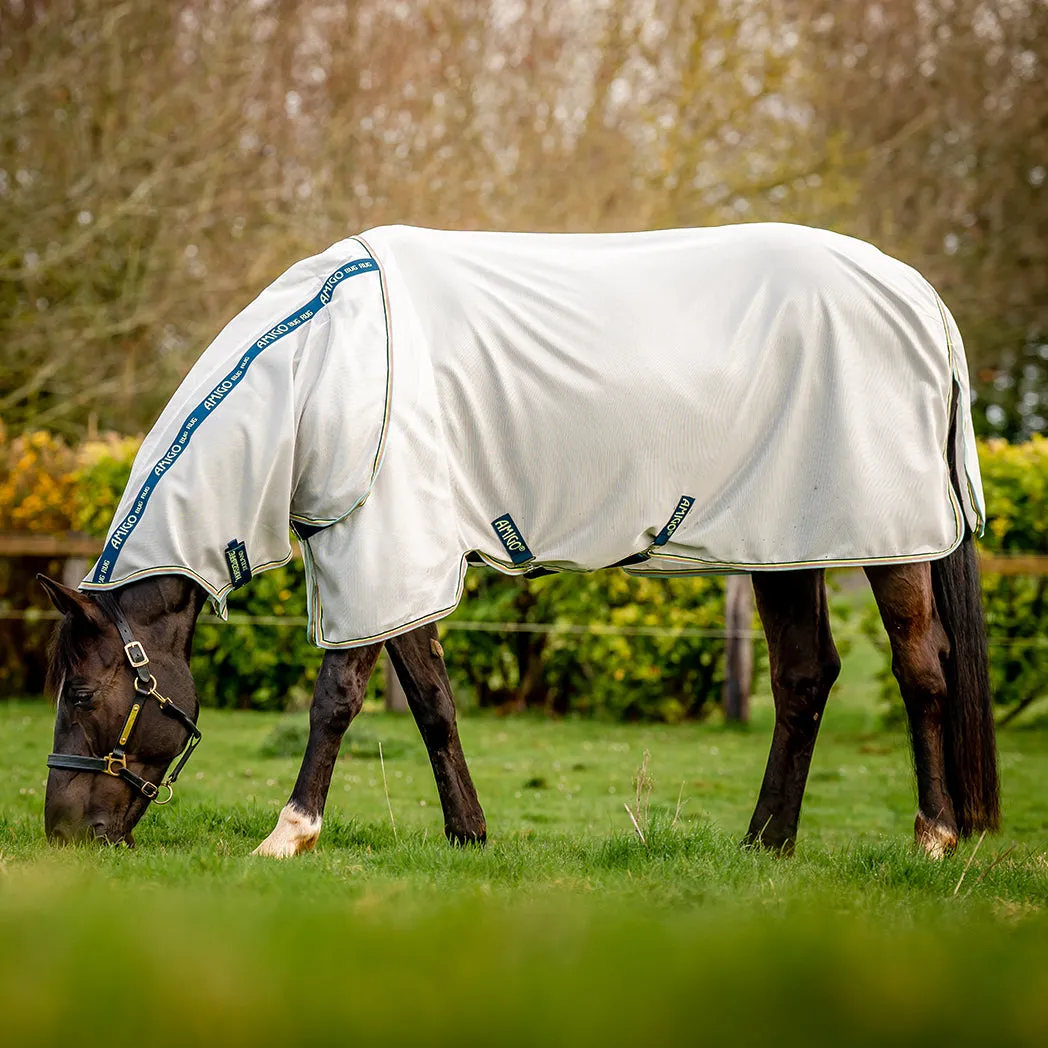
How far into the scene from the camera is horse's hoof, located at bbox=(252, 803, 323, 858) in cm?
428

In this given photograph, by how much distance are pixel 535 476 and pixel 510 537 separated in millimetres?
238

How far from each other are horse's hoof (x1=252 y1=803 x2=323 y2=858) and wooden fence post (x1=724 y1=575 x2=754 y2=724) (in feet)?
18.6

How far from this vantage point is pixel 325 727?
446 centimetres

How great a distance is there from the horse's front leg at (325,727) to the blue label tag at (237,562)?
16.0 inches

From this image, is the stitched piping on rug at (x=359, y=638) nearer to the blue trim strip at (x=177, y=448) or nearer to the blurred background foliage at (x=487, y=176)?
the blue trim strip at (x=177, y=448)

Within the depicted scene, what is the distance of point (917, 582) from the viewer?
4.87 meters

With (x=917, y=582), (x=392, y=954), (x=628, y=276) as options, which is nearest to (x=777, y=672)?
(x=917, y=582)

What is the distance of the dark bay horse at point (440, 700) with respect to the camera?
14.1ft

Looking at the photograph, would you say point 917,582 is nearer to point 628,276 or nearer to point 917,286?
point 917,286

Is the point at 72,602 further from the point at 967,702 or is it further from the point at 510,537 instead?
the point at 967,702

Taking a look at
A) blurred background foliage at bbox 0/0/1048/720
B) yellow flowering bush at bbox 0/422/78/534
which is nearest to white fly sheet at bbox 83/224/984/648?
blurred background foliage at bbox 0/0/1048/720

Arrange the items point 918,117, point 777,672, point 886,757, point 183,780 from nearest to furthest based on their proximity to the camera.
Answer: point 777,672, point 183,780, point 886,757, point 918,117

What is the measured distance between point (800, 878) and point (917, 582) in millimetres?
1482

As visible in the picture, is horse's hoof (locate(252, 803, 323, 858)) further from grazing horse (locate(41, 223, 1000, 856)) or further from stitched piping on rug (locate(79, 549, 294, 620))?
stitched piping on rug (locate(79, 549, 294, 620))
